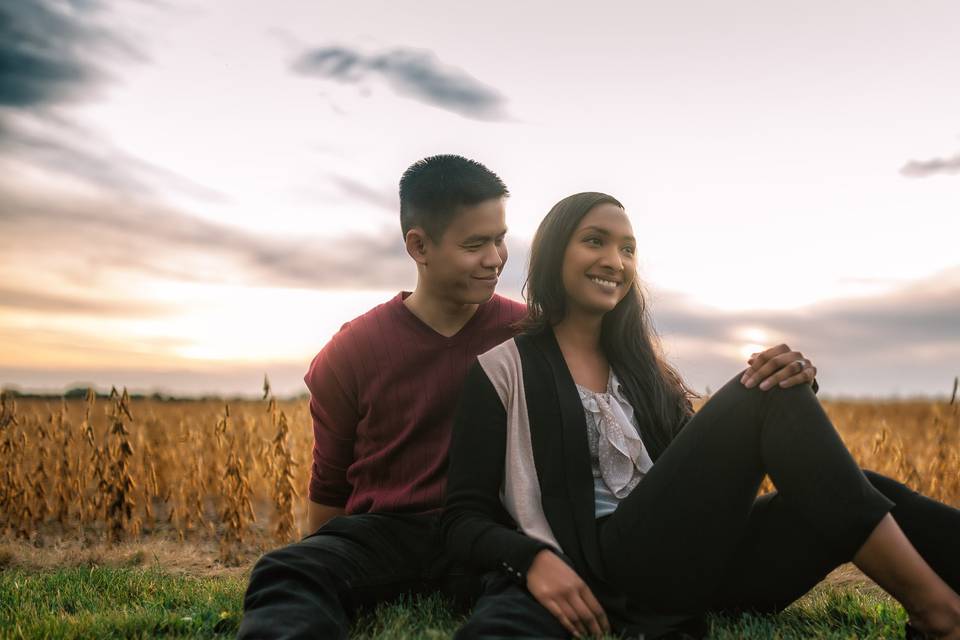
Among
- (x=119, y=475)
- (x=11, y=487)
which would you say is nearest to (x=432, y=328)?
(x=119, y=475)

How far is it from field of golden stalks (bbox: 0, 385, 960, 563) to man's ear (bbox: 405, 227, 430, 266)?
9.05 ft

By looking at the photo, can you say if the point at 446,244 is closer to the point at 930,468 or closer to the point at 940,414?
the point at 940,414

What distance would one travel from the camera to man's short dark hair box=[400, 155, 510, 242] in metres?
3.70

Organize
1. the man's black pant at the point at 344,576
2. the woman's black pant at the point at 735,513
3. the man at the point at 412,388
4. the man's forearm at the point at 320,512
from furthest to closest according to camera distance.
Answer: the man's forearm at the point at 320,512 → the man at the point at 412,388 → the man's black pant at the point at 344,576 → the woman's black pant at the point at 735,513

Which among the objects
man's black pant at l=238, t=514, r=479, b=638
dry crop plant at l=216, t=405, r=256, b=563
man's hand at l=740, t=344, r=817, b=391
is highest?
man's hand at l=740, t=344, r=817, b=391

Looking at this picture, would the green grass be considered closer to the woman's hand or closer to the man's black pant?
the man's black pant

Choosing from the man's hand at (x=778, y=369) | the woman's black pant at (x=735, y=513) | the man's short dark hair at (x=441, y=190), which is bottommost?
the woman's black pant at (x=735, y=513)

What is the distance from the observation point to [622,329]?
3271mm

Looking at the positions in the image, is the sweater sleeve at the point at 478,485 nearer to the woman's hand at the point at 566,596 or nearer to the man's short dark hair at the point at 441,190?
the woman's hand at the point at 566,596

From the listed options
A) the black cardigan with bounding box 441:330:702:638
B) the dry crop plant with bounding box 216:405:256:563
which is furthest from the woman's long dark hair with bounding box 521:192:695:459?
the dry crop plant with bounding box 216:405:256:563

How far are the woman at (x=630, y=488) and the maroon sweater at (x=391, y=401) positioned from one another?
544 millimetres

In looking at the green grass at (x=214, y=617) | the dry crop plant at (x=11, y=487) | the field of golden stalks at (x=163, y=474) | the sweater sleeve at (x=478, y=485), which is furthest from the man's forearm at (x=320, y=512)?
the dry crop plant at (x=11, y=487)

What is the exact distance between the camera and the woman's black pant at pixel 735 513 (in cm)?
242

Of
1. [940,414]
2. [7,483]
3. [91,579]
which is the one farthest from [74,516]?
[940,414]
